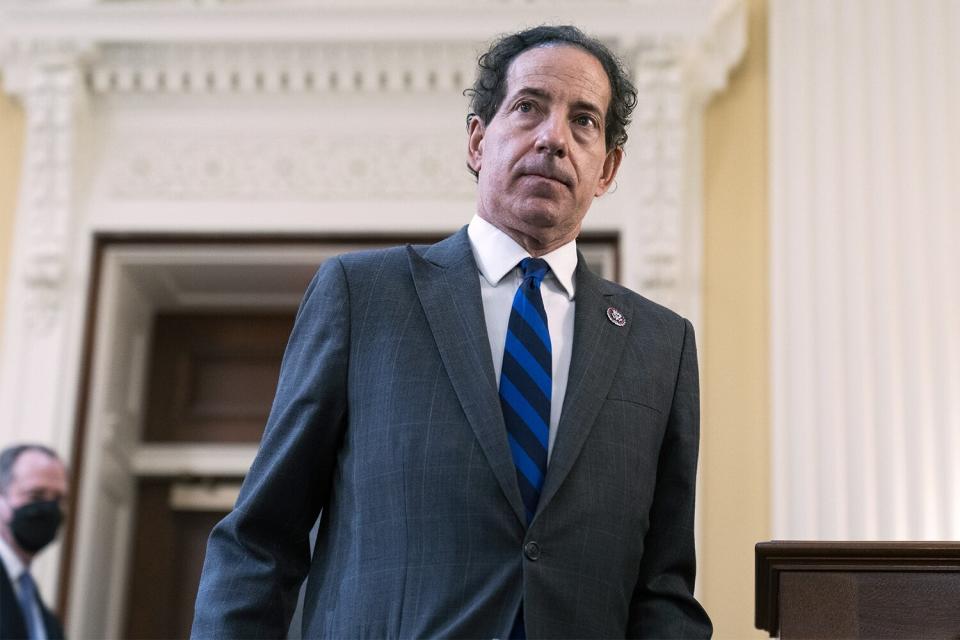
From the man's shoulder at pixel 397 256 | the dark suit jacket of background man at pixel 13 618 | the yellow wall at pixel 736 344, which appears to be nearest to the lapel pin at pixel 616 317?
the man's shoulder at pixel 397 256

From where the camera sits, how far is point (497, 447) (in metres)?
1.94

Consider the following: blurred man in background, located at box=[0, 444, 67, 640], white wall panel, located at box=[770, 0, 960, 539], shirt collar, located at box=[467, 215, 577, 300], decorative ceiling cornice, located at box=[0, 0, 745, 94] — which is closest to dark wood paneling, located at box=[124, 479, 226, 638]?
blurred man in background, located at box=[0, 444, 67, 640]

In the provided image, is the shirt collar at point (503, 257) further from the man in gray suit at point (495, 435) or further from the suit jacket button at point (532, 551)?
the suit jacket button at point (532, 551)

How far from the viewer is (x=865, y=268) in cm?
452

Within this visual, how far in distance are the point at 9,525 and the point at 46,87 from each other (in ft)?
4.81

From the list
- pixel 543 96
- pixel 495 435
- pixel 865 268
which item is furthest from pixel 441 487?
pixel 865 268

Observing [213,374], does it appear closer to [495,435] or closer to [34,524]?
[34,524]

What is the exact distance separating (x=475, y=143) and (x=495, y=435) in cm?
64

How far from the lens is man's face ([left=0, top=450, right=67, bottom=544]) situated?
4.29 metres

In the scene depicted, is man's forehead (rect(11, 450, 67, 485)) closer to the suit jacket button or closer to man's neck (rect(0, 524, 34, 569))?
man's neck (rect(0, 524, 34, 569))

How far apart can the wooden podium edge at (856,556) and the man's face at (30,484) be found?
2.79 m

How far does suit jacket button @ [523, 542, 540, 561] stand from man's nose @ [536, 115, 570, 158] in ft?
2.00

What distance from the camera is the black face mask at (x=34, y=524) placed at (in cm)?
432

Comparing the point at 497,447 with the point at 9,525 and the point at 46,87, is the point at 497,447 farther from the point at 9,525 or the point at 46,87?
the point at 46,87
